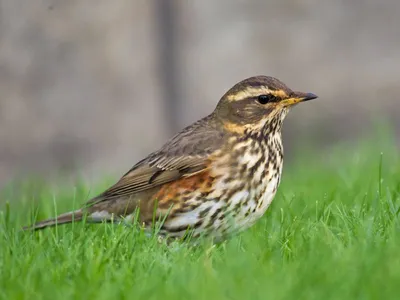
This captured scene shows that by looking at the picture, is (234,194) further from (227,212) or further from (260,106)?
(260,106)

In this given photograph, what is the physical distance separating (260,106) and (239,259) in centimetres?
177

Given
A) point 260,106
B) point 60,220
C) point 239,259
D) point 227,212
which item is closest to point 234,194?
point 227,212

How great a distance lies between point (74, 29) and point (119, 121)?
95 cm

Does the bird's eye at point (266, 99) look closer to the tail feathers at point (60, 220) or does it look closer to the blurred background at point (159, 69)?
the tail feathers at point (60, 220)

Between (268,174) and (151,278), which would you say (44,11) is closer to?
(268,174)

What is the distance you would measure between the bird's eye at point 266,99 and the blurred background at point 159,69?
3.02 m

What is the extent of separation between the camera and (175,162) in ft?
20.8

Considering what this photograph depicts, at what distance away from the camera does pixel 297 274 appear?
4.63m

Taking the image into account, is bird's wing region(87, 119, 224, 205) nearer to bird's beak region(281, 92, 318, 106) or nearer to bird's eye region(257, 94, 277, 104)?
bird's eye region(257, 94, 277, 104)

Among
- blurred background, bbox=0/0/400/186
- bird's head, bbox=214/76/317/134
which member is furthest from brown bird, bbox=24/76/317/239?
blurred background, bbox=0/0/400/186

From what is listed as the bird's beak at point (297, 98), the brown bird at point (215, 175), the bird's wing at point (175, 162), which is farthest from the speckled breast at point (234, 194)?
the bird's beak at point (297, 98)

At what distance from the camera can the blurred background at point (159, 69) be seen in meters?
9.65

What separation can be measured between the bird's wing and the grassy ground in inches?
16.2

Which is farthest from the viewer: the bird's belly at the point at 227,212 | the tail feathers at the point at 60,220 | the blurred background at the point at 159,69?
the blurred background at the point at 159,69
